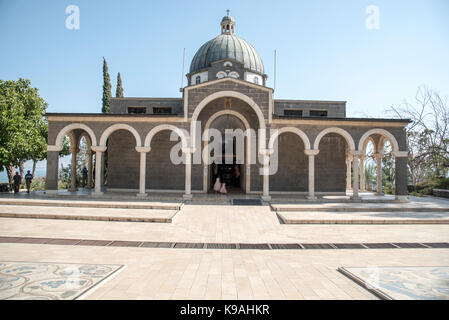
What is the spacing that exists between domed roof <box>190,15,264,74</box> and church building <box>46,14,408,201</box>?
0.10 metres

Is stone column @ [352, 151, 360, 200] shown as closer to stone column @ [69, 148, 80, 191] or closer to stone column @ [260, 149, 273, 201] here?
stone column @ [260, 149, 273, 201]

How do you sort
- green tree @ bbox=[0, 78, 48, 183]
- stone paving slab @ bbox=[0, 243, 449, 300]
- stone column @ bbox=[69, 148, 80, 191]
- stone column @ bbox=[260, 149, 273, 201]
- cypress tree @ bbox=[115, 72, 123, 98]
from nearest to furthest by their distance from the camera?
stone paving slab @ bbox=[0, 243, 449, 300], stone column @ bbox=[260, 149, 273, 201], green tree @ bbox=[0, 78, 48, 183], stone column @ bbox=[69, 148, 80, 191], cypress tree @ bbox=[115, 72, 123, 98]

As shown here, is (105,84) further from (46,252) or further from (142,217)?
(46,252)

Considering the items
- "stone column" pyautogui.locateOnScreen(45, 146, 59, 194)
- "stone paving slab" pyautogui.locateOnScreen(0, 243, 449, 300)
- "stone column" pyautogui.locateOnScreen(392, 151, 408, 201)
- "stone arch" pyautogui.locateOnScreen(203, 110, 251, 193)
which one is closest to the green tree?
"stone column" pyautogui.locateOnScreen(45, 146, 59, 194)

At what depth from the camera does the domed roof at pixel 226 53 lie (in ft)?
80.2

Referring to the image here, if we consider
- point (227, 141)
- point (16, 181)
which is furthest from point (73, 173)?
point (227, 141)

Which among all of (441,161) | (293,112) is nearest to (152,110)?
(293,112)

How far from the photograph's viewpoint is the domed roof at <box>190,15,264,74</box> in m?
24.4

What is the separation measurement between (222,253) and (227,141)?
1478cm

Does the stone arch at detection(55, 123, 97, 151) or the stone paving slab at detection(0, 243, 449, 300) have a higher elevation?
the stone arch at detection(55, 123, 97, 151)

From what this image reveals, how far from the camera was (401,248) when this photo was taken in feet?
27.2

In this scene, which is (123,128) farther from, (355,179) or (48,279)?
(355,179)

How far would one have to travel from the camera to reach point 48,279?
206 inches

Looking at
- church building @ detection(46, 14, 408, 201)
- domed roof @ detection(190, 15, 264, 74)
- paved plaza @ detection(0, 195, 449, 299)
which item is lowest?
paved plaza @ detection(0, 195, 449, 299)
